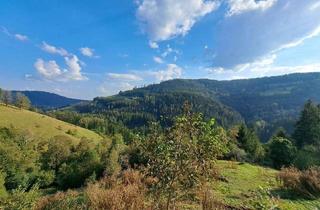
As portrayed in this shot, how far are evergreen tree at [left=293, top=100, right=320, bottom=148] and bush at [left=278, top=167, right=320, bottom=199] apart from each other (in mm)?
44691

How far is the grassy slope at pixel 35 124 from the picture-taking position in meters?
94.6

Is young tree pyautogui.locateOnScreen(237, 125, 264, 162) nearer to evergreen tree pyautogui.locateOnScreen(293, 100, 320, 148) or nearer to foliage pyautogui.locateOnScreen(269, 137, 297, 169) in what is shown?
foliage pyautogui.locateOnScreen(269, 137, 297, 169)

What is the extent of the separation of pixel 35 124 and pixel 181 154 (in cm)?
10089

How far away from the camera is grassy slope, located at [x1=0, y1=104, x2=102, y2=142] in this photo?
3726 inches

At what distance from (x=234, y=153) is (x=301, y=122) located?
887 inches

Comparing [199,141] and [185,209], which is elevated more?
[199,141]

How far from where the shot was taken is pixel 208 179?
8070mm

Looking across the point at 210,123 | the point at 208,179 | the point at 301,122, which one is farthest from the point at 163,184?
the point at 301,122

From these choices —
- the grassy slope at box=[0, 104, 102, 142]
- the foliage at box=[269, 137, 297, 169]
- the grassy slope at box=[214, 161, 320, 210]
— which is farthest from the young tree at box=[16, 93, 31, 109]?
the grassy slope at box=[214, 161, 320, 210]

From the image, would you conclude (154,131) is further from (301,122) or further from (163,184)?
(301,122)

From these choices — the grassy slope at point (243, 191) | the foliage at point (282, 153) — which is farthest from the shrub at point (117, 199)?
the foliage at point (282, 153)

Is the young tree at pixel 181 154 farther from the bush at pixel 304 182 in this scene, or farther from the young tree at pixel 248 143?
the young tree at pixel 248 143

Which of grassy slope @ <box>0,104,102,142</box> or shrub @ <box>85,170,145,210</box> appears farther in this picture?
grassy slope @ <box>0,104,102,142</box>

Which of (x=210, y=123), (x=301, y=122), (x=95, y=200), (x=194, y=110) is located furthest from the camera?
(x=301, y=122)
